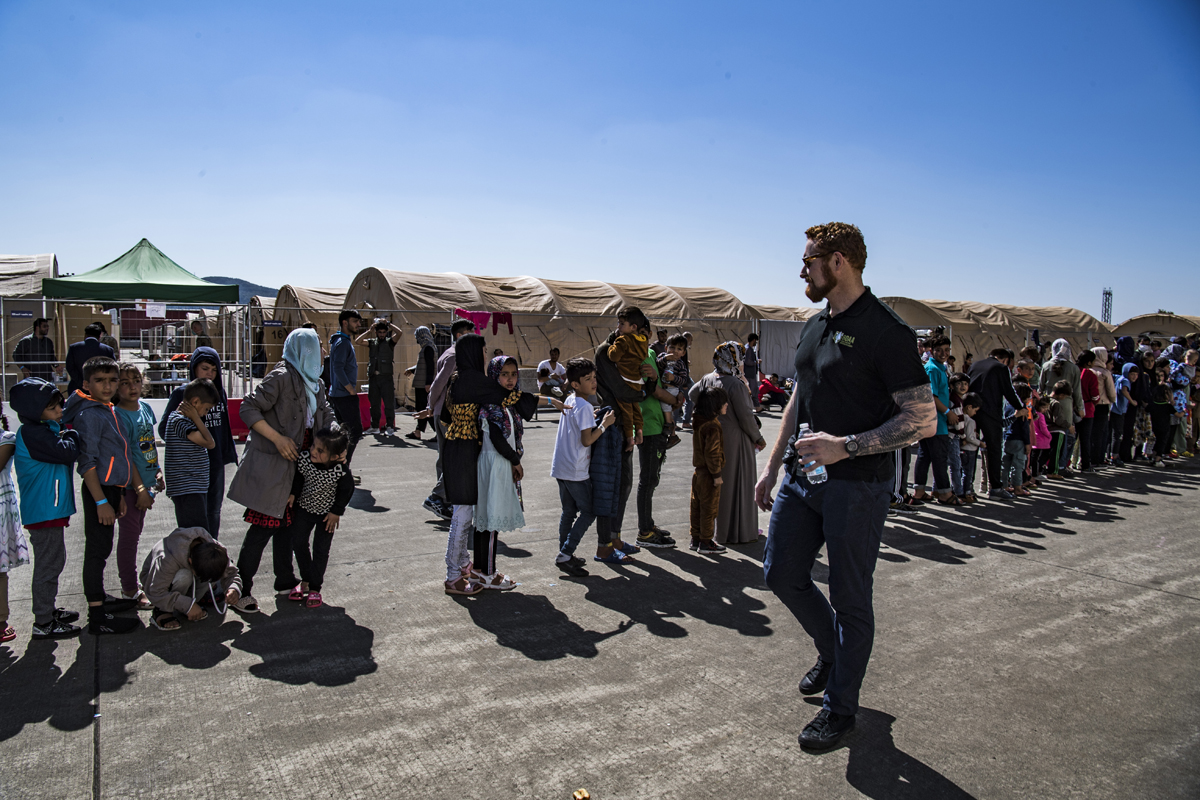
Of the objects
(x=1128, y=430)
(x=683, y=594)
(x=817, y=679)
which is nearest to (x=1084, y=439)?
(x=1128, y=430)

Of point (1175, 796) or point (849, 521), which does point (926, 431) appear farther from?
point (1175, 796)

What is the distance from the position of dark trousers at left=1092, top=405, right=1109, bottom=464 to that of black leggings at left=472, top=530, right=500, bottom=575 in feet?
34.5

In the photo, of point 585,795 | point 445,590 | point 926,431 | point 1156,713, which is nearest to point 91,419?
point 445,590

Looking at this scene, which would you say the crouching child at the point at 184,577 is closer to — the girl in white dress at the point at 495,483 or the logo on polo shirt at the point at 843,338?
the girl in white dress at the point at 495,483

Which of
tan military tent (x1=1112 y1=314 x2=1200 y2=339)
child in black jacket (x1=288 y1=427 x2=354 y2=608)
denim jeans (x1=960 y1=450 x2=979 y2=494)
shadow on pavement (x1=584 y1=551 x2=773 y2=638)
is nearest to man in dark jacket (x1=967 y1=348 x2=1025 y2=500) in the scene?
denim jeans (x1=960 y1=450 x2=979 y2=494)

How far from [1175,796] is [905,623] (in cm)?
186

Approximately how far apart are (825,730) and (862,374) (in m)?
1.52

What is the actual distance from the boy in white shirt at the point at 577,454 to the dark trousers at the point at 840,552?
2408 millimetres

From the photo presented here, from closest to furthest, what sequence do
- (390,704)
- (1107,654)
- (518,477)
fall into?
(390,704)
(1107,654)
(518,477)

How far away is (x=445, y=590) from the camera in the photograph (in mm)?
5195

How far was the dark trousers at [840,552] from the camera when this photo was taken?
3188 mm

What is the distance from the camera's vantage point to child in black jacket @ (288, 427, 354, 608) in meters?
4.90

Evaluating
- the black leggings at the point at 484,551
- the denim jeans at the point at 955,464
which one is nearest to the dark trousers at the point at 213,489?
the black leggings at the point at 484,551

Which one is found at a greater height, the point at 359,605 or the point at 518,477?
the point at 518,477
